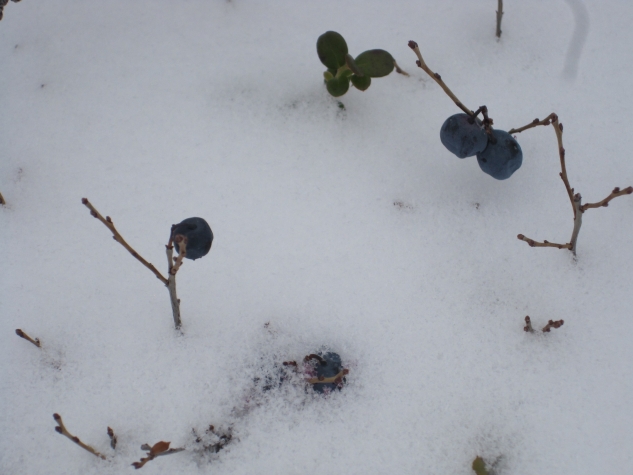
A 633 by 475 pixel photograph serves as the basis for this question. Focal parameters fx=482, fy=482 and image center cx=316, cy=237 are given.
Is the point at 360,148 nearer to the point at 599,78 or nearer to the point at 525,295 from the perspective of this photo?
the point at 525,295

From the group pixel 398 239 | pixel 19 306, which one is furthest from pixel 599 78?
pixel 19 306

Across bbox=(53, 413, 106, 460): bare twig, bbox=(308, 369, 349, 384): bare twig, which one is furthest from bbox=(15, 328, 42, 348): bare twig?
bbox=(308, 369, 349, 384): bare twig

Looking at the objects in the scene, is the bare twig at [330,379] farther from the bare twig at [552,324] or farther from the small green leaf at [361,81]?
the small green leaf at [361,81]

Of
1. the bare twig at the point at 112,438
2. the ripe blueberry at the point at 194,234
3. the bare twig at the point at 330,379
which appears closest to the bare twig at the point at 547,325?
the bare twig at the point at 330,379

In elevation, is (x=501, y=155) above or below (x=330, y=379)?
above

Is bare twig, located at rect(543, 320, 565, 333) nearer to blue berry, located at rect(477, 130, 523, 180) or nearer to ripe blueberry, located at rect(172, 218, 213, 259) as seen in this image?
blue berry, located at rect(477, 130, 523, 180)

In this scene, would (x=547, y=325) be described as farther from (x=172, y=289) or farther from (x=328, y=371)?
(x=172, y=289)

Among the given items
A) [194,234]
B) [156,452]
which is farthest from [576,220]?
[156,452]
